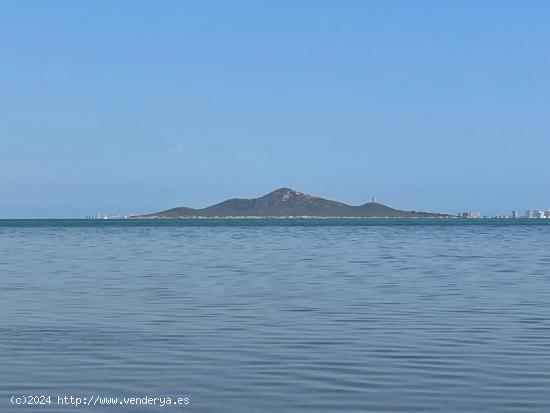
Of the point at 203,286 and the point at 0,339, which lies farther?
the point at 203,286

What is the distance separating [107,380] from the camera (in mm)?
16562

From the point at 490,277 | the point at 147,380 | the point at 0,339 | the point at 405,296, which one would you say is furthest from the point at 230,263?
the point at 147,380

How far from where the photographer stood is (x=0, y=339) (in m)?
21.4

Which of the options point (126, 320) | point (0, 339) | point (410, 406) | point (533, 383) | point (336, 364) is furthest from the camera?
point (126, 320)

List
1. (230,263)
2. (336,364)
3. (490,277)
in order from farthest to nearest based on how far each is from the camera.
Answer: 1. (230,263)
2. (490,277)
3. (336,364)

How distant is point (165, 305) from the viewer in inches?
1162

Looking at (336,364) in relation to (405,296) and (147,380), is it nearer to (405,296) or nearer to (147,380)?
(147,380)

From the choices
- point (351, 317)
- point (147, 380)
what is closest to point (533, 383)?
point (147, 380)

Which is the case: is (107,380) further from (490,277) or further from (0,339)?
(490,277)

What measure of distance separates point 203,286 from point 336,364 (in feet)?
64.2

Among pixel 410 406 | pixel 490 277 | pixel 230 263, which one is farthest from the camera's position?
pixel 230 263

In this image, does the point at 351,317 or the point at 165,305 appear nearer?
the point at 351,317

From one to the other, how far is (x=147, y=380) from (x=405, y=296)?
55.6 feet

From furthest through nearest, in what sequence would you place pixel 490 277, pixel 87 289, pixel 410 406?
1. pixel 490 277
2. pixel 87 289
3. pixel 410 406
